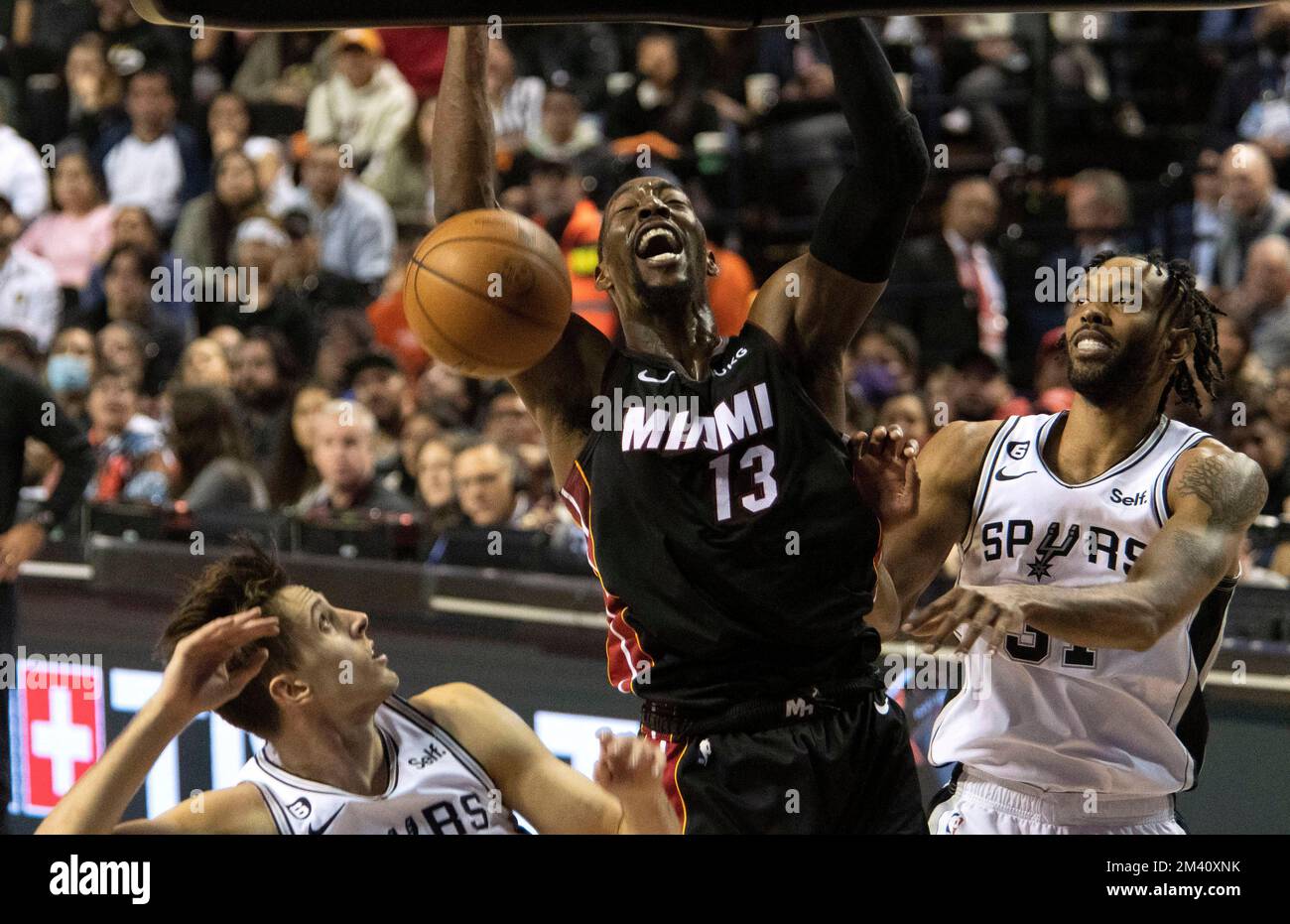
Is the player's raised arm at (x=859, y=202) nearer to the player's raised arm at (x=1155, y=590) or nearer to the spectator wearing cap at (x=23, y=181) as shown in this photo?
the player's raised arm at (x=1155, y=590)

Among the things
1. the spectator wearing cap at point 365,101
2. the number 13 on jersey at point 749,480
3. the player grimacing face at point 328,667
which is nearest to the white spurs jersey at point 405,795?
the player grimacing face at point 328,667

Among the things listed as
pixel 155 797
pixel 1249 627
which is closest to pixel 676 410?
pixel 1249 627

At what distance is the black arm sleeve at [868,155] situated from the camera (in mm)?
3641

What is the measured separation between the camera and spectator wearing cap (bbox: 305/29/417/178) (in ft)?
30.6

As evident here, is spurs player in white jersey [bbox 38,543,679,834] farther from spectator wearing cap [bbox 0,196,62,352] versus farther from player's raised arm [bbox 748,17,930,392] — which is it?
spectator wearing cap [bbox 0,196,62,352]

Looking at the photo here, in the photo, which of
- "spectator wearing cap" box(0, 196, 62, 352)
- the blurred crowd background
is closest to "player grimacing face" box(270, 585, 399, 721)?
the blurred crowd background

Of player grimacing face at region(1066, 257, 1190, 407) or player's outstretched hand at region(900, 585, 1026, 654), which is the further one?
player grimacing face at region(1066, 257, 1190, 407)

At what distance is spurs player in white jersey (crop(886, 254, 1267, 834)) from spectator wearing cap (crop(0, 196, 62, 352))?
19.7 feet

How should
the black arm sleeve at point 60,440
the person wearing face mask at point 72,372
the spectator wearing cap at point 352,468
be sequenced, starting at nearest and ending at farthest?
the black arm sleeve at point 60,440 → the spectator wearing cap at point 352,468 → the person wearing face mask at point 72,372

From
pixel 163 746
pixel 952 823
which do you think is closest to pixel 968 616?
pixel 952 823

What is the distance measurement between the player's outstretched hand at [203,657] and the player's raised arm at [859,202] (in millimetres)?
1200

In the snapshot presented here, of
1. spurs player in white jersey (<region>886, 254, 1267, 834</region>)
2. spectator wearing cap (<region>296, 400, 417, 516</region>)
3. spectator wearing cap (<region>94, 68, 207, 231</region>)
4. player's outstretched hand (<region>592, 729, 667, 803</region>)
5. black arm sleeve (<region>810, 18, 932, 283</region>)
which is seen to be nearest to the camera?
player's outstretched hand (<region>592, 729, 667, 803</region>)
